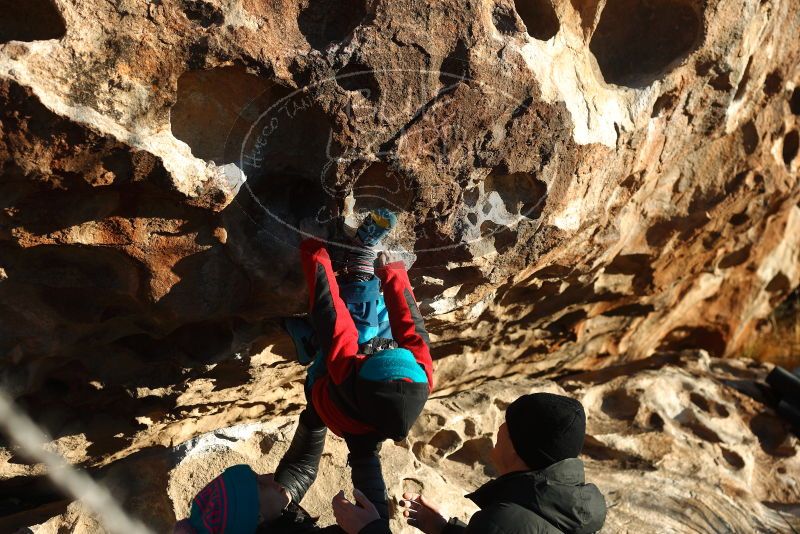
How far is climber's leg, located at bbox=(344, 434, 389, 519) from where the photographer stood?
7.48ft

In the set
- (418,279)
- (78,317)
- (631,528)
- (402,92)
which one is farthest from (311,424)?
(631,528)

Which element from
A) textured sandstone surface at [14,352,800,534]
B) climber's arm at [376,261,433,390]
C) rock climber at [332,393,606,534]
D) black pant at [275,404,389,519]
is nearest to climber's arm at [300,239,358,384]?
climber's arm at [376,261,433,390]

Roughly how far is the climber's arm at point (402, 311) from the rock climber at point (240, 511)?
56 centimetres

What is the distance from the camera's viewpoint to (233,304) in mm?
2410

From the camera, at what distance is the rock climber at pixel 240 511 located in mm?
1854

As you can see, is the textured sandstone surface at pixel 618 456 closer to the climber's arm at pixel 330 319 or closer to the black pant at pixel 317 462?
the black pant at pixel 317 462

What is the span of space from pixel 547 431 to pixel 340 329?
66cm

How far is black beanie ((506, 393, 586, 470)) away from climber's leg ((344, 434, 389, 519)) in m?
0.63

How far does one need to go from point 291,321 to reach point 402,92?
32.0 inches

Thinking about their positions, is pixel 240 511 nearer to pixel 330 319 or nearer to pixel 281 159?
pixel 330 319

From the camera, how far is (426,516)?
1.95 metres

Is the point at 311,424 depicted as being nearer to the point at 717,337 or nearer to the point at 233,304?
the point at 233,304

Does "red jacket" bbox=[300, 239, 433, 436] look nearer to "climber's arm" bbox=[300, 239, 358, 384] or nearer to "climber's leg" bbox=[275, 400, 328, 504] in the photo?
"climber's arm" bbox=[300, 239, 358, 384]

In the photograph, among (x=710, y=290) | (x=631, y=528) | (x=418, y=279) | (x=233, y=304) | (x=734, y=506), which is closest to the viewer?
(x=233, y=304)
